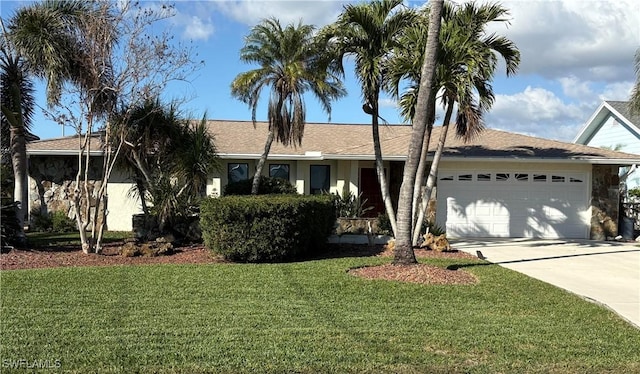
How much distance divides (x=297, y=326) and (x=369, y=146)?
11.8m

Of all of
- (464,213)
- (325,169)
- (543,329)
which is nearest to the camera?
(543,329)

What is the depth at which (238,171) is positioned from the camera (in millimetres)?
18719

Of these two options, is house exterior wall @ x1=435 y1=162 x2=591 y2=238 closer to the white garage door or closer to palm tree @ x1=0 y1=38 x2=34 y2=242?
the white garage door

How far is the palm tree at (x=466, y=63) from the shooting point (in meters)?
11.9

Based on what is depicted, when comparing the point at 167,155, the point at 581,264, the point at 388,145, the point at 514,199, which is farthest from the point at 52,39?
the point at 514,199

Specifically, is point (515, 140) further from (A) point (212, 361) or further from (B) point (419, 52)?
(A) point (212, 361)

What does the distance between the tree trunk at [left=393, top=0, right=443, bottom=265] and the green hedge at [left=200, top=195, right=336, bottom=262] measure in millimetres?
2276

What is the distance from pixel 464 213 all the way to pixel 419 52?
22.3 feet

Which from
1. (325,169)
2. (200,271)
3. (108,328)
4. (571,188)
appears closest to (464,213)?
(571,188)

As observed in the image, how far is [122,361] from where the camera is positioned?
17.1 feet

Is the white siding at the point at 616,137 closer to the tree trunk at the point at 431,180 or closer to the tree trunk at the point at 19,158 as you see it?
the tree trunk at the point at 431,180

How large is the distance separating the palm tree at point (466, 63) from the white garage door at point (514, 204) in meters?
3.81

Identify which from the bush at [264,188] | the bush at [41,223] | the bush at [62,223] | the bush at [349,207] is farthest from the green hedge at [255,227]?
the bush at [41,223]

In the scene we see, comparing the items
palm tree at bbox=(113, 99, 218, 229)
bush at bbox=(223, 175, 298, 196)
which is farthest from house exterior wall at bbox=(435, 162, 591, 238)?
palm tree at bbox=(113, 99, 218, 229)
